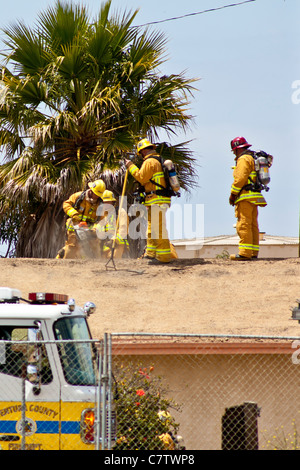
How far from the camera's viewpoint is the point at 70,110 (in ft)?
54.2

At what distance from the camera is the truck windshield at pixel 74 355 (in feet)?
23.0

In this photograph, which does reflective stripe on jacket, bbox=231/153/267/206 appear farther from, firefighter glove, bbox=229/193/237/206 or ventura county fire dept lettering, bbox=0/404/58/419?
ventura county fire dept lettering, bbox=0/404/58/419

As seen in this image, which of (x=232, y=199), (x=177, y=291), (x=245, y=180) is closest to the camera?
(x=177, y=291)

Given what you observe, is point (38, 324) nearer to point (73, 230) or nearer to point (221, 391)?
point (221, 391)

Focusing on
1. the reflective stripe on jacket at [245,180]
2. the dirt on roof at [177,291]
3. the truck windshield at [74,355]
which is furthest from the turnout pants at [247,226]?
the truck windshield at [74,355]

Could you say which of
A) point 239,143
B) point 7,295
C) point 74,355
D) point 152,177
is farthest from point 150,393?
point 239,143

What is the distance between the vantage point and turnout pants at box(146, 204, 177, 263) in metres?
12.8

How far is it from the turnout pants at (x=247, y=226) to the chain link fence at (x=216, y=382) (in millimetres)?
3907

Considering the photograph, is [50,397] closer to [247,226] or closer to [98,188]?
[247,226]

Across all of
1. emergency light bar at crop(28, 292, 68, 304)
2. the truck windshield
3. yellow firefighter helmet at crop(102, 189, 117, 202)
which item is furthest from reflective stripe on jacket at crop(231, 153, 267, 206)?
the truck windshield

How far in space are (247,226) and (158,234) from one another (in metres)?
1.55

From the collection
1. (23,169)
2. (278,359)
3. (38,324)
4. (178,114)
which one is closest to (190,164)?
(178,114)

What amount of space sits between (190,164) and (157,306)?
240 inches

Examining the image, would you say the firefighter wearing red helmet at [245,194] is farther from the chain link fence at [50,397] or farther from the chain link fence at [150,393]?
the chain link fence at [50,397]
